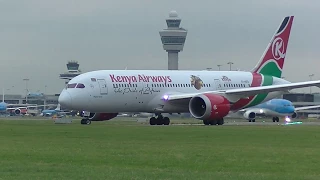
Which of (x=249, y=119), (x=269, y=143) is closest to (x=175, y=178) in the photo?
(x=269, y=143)

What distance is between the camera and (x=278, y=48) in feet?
243

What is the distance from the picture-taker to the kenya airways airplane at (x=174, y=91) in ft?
205

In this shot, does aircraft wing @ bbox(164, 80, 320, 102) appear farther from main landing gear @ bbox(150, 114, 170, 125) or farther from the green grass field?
the green grass field

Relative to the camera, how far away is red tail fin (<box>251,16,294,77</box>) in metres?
73.9

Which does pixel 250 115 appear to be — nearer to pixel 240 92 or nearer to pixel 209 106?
pixel 240 92

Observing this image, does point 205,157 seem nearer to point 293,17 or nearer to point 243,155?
point 243,155

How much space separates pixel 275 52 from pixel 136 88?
1599 centimetres

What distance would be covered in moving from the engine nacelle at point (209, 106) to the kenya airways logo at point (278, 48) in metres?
11.9

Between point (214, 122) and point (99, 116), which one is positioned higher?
point (99, 116)

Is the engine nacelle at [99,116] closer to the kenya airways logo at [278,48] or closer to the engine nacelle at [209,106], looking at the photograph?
the engine nacelle at [209,106]

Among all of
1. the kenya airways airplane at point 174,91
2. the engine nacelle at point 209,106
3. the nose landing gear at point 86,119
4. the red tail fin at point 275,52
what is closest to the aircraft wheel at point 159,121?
Result: the kenya airways airplane at point 174,91

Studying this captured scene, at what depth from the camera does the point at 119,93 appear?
207 feet

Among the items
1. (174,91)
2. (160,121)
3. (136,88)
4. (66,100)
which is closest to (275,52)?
(174,91)

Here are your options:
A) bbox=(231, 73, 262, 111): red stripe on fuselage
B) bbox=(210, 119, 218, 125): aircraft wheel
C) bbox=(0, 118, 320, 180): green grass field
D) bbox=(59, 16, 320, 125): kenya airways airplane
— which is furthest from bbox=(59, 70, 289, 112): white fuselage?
bbox=(0, 118, 320, 180): green grass field
